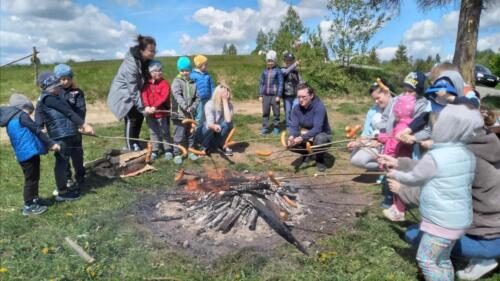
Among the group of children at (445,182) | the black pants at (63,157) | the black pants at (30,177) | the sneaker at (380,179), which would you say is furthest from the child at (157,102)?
the group of children at (445,182)

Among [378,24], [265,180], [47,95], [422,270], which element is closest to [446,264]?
[422,270]

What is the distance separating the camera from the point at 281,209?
4.66 meters

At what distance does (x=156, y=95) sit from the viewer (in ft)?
22.7

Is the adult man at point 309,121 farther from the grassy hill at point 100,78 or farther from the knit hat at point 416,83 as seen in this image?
the grassy hill at point 100,78

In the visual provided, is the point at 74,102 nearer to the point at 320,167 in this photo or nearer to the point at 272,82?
the point at 320,167

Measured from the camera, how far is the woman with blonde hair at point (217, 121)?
22.8 feet

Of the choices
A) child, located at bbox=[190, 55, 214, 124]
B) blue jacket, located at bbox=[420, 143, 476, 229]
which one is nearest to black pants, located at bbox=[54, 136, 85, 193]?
child, located at bbox=[190, 55, 214, 124]

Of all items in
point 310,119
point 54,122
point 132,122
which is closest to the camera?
point 54,122

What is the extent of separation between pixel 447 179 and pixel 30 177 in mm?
4876

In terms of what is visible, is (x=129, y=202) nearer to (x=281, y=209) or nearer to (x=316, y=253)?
(x=281, y=209)

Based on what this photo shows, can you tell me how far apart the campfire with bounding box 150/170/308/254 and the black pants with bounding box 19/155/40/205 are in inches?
64.9

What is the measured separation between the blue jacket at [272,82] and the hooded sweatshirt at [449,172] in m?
5.95

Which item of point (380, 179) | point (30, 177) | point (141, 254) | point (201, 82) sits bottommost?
point (141, 254)

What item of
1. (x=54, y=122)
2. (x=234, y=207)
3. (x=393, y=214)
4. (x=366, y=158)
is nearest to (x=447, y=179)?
(x=393, y=214)
